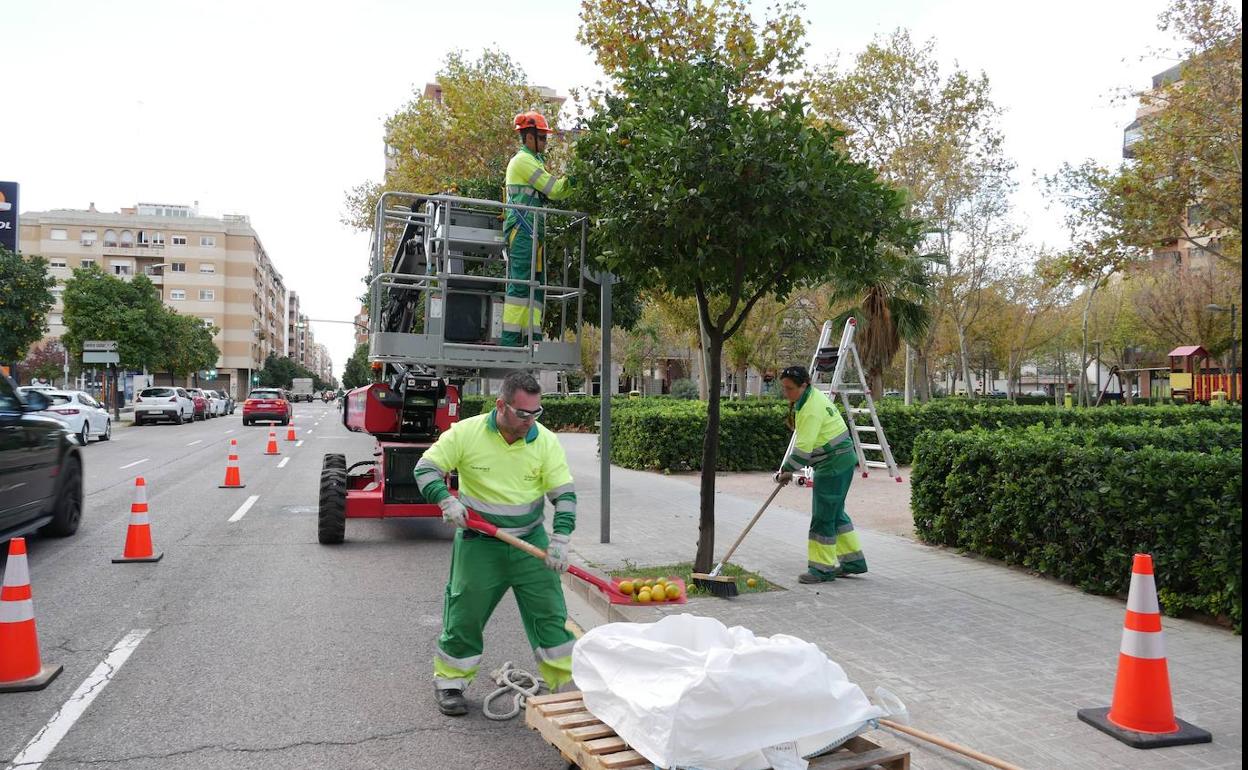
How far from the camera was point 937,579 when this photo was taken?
701 cm

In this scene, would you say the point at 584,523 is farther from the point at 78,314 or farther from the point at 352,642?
the point at 78,314

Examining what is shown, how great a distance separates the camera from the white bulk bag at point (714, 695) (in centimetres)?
294

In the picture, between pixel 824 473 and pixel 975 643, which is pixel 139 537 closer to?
pixel 824 473

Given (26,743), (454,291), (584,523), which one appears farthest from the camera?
(584,523)

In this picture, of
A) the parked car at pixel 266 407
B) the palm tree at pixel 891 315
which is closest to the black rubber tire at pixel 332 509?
the palm tree at pixel 891 315

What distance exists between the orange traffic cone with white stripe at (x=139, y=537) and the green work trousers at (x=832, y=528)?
234 inches

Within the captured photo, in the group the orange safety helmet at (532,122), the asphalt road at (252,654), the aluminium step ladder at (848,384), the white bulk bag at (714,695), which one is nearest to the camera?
the white bulk bag at (714,695)

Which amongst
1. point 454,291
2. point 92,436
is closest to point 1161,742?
point 454,291

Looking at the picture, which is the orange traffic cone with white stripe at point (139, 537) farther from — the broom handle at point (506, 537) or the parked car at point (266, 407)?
the parked car at point (266, 407)

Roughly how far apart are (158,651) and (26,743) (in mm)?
1394

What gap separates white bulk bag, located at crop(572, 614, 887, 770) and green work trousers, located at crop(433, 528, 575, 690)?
2.53 ft

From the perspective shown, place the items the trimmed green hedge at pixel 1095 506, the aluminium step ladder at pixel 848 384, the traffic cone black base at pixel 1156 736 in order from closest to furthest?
the traffic cone black base at pixel 1156 736 < the trimmed green hedge at pixel 1095 506 < the aluminium step ladder at pixel 848 384

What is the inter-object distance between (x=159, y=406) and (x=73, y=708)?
3607 cm

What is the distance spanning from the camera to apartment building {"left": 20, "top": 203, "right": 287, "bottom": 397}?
80188mm
